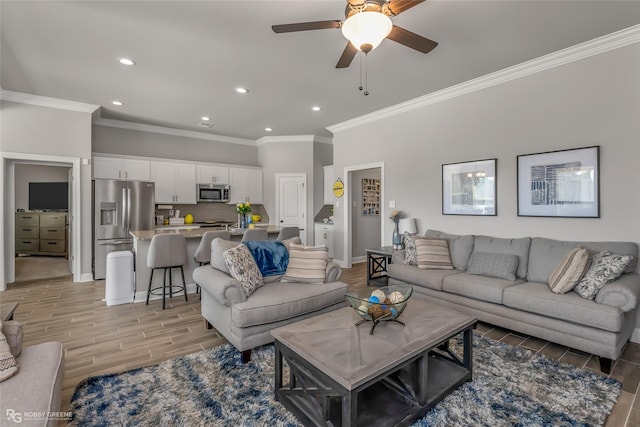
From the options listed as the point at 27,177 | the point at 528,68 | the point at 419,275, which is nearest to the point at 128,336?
the point at 419,275

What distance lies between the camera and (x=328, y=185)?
7.10 meters

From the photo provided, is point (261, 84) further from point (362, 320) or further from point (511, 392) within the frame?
point (511, 392)

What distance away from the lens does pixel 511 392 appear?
2107 millimetres

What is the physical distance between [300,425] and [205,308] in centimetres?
169

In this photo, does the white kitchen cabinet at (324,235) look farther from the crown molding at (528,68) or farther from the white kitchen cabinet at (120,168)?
the white kitchen cabinet at (120,168)

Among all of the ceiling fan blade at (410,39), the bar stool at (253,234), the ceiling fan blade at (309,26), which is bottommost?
the bar stool at (253,234)

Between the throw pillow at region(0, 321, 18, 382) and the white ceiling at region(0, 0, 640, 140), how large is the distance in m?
2.53

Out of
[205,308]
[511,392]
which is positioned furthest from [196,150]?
[511,392]

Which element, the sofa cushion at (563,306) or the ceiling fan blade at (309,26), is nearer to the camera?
the ceiling fan blade at (309,26)

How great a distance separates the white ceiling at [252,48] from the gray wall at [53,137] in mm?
383

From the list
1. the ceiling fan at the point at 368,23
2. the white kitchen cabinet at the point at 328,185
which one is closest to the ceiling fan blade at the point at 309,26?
the ceiling fan at the point at 368,23

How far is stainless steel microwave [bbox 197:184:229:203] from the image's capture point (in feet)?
22.1

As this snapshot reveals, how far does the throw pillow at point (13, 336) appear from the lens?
159 centimetres

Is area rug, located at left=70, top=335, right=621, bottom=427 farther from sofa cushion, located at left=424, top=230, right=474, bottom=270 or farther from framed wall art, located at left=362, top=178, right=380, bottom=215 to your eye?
framed wall art, located at left=362, top=178, right=380, bottom=215
